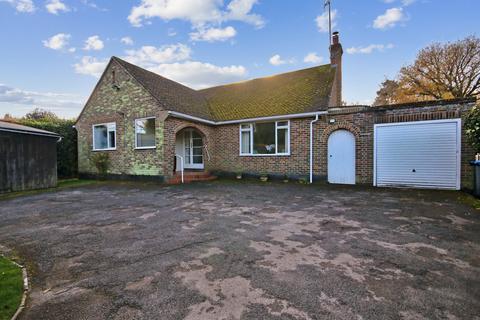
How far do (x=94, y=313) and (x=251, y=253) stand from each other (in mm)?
1928

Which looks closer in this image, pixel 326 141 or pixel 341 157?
pixel 341 157

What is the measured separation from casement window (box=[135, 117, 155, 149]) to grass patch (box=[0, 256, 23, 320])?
8.83m

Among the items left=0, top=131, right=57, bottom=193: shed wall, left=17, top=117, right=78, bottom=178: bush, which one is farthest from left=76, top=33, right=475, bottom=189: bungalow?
left=0, top=131, right=57, bottom=193: shed wall

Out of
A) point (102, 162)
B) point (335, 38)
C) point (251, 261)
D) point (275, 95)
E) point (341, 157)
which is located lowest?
point (251, 261)

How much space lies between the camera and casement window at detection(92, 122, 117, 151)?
12.8 metres

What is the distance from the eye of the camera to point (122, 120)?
12359mm

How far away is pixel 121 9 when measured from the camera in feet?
34.3

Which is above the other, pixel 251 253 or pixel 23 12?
pixel 23 12

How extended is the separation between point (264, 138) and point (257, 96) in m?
3.67

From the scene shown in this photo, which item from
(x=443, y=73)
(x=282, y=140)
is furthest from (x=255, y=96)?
(x=443, y=73)

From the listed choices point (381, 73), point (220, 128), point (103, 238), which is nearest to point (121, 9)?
A: point (220, 128)

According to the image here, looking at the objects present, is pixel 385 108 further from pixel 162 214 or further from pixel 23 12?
pixel 23 12

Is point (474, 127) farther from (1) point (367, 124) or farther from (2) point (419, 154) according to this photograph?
(1) point (367, 124)

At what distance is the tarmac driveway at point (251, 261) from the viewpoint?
82.7 inches
